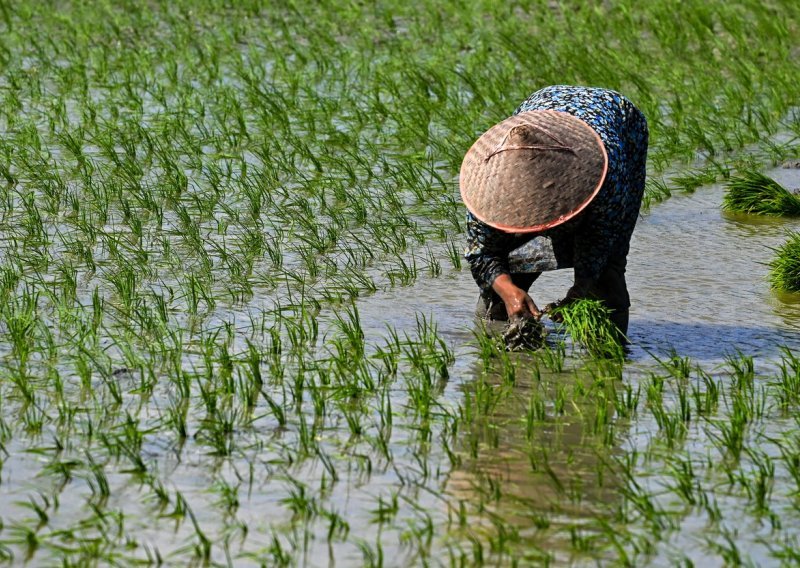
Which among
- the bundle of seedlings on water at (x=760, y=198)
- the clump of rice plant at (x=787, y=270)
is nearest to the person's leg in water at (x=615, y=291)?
the clump of rice plant at (x=787, y=270)

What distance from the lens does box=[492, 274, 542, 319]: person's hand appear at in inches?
189

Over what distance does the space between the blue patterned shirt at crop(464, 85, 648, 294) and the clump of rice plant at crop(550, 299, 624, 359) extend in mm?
103

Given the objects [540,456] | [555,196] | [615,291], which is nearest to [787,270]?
[615,291]

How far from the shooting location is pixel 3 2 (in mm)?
12414

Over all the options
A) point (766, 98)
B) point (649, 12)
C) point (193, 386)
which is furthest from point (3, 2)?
point (193, 386)

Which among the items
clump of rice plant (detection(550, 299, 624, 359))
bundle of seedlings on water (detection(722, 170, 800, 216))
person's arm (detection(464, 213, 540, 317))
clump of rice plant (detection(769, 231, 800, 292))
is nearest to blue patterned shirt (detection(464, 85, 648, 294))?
person's arm (detection(464, 213, 540, 317))

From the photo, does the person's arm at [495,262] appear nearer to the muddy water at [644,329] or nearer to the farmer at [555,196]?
the farmer at [555,196]

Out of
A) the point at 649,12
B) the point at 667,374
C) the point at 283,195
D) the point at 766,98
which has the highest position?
the point at 649,12

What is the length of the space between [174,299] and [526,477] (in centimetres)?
211

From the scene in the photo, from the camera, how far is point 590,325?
16.5ft

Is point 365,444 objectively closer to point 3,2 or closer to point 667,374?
→ point 667,374

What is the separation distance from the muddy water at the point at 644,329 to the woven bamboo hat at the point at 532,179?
62 cm

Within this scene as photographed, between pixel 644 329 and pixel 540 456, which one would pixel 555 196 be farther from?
pixel 644 329

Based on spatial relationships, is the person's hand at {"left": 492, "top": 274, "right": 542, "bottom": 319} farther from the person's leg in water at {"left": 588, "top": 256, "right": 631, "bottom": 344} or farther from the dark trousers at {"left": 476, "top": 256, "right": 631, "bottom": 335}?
Result: the person's leg in water at {"left": 588, "top": 256, "right": 631, "bottom": 344}
